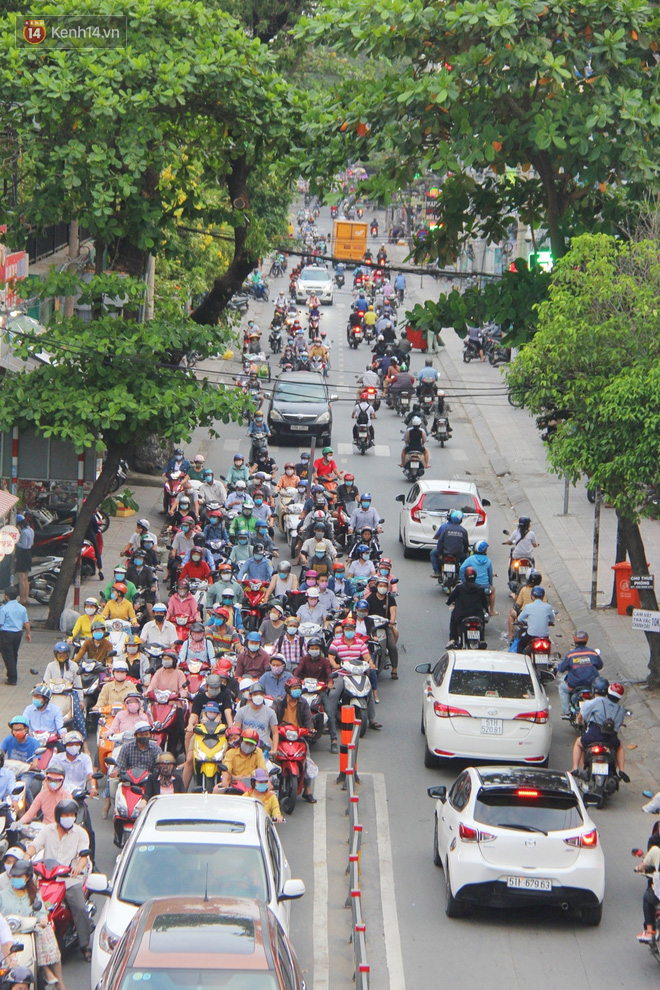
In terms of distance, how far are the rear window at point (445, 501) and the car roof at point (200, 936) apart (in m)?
18.2

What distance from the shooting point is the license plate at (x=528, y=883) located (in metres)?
12.6

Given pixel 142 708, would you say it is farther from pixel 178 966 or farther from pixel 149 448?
pixel 149 448

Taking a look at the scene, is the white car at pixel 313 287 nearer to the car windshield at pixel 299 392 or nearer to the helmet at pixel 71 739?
the car windshield at pixel 299 392

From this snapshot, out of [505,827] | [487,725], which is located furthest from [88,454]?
[505,827]

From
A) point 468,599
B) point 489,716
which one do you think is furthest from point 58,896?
point 468,599

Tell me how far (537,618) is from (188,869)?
10.1 meters

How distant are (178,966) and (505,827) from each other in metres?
4.93

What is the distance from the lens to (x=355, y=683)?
59.8ft

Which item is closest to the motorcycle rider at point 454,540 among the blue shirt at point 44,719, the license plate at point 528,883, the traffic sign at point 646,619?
the traffic sign at point 646,619

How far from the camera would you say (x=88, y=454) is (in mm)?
23047

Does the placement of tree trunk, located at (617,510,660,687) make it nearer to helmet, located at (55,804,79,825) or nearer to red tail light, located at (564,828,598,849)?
red tail light, located at (564,828,598,849)

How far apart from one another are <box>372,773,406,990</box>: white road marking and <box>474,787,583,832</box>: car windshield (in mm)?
1316

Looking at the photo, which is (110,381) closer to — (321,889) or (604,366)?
(604,366)

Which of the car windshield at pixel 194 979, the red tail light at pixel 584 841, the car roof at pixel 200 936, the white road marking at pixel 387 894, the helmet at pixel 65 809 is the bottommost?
the white road marking at pixel 387 894
